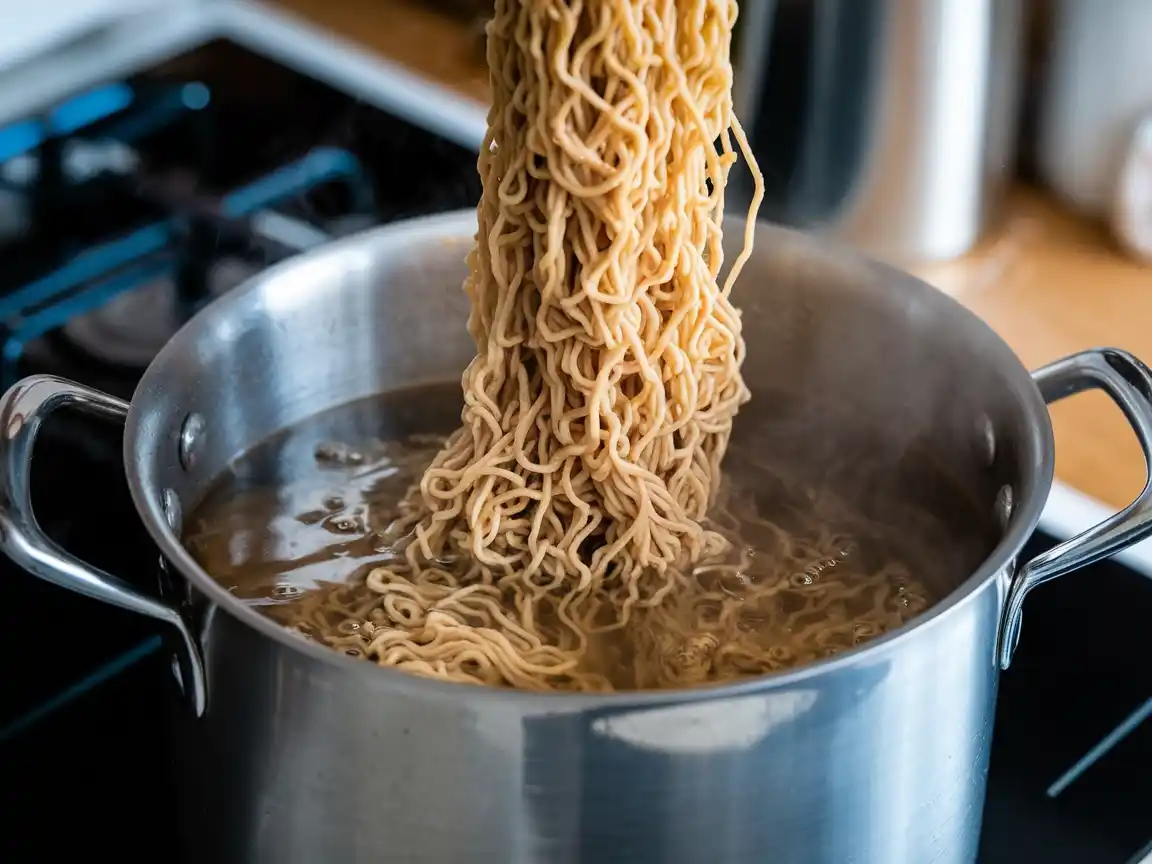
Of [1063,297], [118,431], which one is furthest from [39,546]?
[1063,297]

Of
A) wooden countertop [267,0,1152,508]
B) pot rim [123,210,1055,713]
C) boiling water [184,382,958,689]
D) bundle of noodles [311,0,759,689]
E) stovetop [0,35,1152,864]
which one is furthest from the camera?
wooden countertop [267,0,1152,508]

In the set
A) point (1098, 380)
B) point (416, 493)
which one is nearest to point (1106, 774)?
point (1098, 380)

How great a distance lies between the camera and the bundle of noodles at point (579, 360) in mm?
702

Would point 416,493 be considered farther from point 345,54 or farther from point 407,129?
point 345,54

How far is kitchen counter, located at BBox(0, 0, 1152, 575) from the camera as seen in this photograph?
1.07 m

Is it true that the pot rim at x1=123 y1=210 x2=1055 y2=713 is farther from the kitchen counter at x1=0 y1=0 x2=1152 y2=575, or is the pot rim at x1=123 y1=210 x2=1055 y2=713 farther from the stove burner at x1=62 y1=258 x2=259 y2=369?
the stove burner at x1=62 y1=258 x2=259 y2=369

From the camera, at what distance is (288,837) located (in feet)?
2.20

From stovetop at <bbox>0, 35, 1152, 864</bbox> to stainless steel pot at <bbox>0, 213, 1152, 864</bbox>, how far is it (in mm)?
115

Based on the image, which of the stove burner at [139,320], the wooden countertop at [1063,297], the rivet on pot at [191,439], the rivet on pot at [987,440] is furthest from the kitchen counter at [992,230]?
the rivet on pot at [191,439]

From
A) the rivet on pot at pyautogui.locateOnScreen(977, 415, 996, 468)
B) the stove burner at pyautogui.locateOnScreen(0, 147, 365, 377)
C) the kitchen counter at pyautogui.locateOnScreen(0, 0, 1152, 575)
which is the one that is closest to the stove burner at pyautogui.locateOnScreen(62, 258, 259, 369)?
the stove burner at pyautogui.locateOnScreen(0, 147, 365, 377)

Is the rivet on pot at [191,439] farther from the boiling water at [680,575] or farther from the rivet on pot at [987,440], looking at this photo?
the rivet on pot at [987,440]

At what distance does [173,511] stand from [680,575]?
290mm

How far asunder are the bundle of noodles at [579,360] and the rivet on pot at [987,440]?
14 cm

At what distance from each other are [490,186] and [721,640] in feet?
0.90
